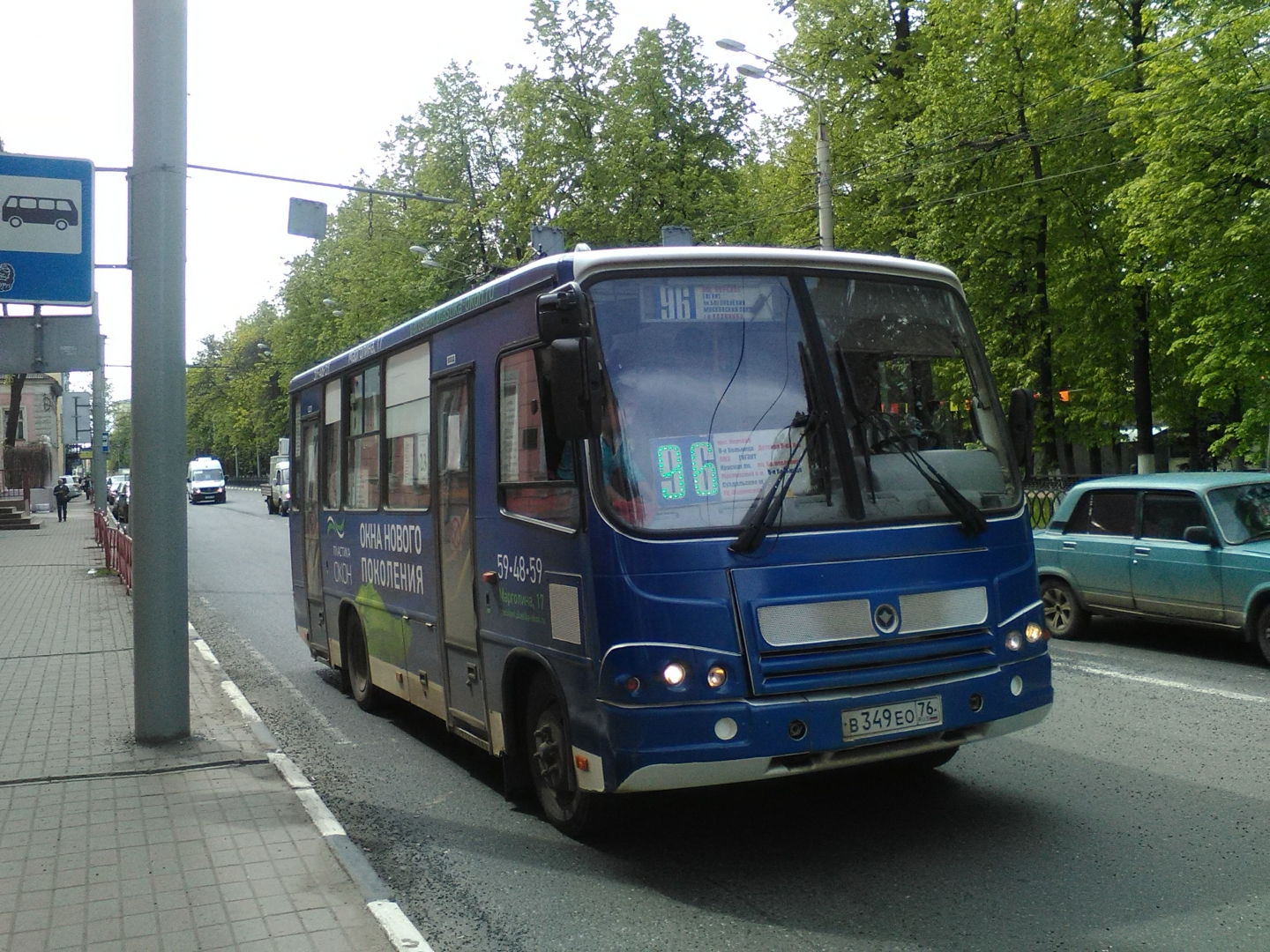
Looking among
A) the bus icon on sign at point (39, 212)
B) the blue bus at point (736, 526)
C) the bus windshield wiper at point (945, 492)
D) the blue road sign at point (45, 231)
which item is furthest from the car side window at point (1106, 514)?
the bus icon on sign at point (39, 212)

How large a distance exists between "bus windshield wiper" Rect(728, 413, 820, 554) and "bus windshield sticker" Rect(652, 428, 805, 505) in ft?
0.14

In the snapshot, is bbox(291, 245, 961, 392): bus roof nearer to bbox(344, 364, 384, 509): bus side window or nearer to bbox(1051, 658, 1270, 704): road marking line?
bbox(344, 364, 384, 509): bus side window

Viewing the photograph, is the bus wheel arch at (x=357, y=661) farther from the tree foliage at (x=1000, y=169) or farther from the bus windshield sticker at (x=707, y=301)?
the tree foliage at (x=1000, y=169)

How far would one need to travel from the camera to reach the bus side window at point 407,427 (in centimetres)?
775

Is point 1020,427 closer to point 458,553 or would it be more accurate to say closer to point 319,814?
point 458,553

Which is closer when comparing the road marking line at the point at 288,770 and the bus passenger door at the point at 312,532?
the road marking line at the point at 288,770

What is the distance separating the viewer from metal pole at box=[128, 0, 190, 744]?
773cm

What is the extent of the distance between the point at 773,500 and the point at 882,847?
162 centimetres

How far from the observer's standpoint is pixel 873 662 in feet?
17.7

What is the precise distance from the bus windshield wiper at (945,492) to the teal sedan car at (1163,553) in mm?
5393

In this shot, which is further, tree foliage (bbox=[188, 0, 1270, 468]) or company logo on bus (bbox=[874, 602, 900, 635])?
tree foliage (bbox=[188, 0, 1270, 468])

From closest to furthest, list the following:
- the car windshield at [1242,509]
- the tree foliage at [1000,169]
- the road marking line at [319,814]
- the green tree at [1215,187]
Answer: the road marking line at [319,814] < the car windshield at [1242,509] < the green tree at [1215,187] < the tree foliage at [1000,169]

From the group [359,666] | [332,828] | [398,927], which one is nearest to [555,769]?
[332,828]

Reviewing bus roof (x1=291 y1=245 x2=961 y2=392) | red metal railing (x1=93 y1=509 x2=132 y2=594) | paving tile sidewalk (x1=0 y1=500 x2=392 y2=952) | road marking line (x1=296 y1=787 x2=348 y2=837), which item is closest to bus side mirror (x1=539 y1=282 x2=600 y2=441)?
bus roof (x1=291 y1=245 x2=961 y2=392)
